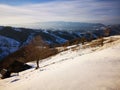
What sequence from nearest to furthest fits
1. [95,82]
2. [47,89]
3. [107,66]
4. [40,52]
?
1. [95,82]
2. [47,89]
3. [107,66]
4. [40,52]

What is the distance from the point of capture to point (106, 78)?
39.7 ft

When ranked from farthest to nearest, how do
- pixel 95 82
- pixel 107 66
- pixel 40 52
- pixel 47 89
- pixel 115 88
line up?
1. pixel 40 52
2. pixel 107 66
3. pixel 47 89
4. pixel 95 82
5. pixel 115 88

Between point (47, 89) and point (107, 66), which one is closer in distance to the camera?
point (47, 89)

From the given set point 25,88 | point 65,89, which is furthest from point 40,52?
point 65,89

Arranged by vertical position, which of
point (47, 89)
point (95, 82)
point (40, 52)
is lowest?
point (40, 52)

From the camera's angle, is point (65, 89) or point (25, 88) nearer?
point (65, 89)

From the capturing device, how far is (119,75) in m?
12.4

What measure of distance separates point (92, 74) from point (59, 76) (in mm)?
2895

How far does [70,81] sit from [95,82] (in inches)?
79.5

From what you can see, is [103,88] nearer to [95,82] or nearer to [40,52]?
[95,82]

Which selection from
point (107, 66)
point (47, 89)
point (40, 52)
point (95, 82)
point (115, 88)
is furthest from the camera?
point (40, 52)

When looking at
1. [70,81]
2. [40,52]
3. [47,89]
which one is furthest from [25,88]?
[40,52]

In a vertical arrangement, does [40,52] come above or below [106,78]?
below

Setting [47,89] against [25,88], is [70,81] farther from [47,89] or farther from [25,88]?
[25,88]
